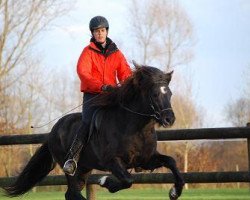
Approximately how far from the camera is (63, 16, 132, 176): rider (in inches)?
281

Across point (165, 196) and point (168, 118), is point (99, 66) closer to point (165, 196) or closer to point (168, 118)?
point (168, 118)

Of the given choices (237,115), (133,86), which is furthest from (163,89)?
(237,115)

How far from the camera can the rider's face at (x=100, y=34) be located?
7.18 m

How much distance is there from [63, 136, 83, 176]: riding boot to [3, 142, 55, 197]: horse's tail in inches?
51.2

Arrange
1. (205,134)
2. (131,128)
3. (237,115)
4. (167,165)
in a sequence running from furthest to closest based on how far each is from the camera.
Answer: (237,115)
(205,134)
(167,165)
(131,128)

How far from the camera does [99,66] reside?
7.29m

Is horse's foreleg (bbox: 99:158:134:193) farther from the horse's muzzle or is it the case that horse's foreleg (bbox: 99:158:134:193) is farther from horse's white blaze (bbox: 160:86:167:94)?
horse's white blaze (bbox: 160:86:167:94)

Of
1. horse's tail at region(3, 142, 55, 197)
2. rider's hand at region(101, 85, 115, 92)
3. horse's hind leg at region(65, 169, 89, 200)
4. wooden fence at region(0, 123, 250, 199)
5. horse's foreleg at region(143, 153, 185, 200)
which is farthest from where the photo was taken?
horse's tail at region(3, 142, 55, 197)

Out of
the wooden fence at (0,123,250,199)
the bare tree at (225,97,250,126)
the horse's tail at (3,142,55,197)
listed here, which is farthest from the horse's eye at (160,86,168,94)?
the bare tree at (225,97,250,126)

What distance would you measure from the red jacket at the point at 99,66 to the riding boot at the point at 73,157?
703mm

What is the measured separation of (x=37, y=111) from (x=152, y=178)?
3102cm

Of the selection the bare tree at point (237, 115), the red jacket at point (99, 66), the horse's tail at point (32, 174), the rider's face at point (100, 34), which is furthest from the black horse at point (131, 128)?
the bare tree at point (237, 115)

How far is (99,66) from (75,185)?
1.68 m

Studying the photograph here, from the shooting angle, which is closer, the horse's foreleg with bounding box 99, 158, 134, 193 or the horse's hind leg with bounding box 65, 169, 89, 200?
the horse's foreleg with bounding box 99, 158, 134, 193
